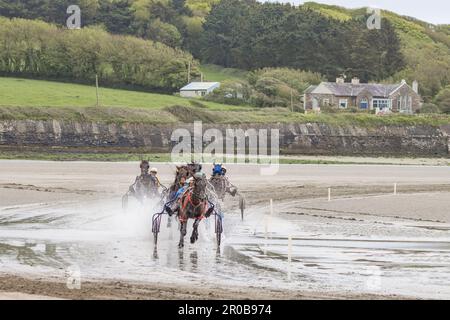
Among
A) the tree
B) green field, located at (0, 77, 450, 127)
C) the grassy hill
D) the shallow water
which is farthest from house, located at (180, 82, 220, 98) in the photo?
the shallow water

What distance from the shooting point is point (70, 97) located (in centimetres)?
9200

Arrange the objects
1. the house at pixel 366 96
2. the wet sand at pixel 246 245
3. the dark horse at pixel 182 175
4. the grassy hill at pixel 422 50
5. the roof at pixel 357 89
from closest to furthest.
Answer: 1. the wet sand at pixel 246 245
2. the dark horse at pixel 182 175
3. the house at pixel 366 96
4. the roof at pixel 357 89
5. the grassy hill at pixel 422 50

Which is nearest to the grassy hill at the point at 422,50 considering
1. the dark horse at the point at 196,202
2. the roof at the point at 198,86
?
the roof at the point at 198,86

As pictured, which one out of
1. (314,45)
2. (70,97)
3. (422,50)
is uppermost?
(422,50)

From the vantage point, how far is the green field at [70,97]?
8681 cm

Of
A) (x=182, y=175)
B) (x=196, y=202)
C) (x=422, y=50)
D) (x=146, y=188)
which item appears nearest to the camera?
(x=196, y=202)

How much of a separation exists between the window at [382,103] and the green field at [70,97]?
19910 millimetres

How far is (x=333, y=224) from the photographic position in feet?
98.9

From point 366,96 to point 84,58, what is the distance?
33310 mm

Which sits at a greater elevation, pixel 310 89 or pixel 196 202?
pixel 310 89

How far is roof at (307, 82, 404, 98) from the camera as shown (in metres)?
108

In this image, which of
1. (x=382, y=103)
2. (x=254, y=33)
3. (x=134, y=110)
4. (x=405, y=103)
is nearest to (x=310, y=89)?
(x=382, y=103)

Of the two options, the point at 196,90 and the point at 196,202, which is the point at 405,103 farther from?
the point at 196,202

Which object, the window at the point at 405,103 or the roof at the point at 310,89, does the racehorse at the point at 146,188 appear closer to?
the roof at the point at 310,89
